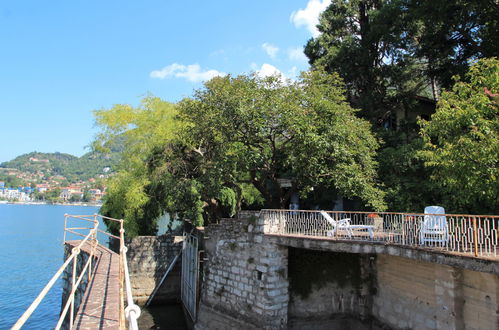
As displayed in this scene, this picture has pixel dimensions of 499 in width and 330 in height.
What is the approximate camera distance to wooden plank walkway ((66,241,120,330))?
4.97 meters

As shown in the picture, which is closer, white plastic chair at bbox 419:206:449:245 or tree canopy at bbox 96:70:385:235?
white plastic chair at bbox 419:206:449:245

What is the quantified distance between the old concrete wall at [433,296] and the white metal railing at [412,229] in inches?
39.0

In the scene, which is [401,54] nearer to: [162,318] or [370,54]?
[370,54]

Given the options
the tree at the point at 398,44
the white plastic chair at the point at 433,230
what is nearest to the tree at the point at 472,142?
the white plastic chair at the point at 433,230

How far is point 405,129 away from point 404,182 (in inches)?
259

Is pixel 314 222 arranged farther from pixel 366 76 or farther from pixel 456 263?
pixel 366 76

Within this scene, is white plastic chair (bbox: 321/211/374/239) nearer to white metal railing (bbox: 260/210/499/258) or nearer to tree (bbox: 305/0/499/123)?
white metal railing (bbox: 260/210/499/258)

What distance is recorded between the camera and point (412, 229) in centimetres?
1020

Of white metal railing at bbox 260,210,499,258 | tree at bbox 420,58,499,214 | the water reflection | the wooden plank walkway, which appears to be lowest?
the water reflection

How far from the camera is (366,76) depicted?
24.5 m

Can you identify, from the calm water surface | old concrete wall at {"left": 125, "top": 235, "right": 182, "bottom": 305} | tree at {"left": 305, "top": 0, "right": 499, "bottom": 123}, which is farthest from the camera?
old concrete wall at {"left": 125, "top": 235, "right": 182, "bottom": 305}

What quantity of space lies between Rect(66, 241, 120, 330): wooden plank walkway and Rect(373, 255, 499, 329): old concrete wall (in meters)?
9.00

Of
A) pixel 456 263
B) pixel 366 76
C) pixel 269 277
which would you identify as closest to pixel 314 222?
pixel 269 277

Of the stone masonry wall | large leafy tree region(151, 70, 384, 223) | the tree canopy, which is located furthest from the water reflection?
large leafy tree region(151, 70, 384, 223)
